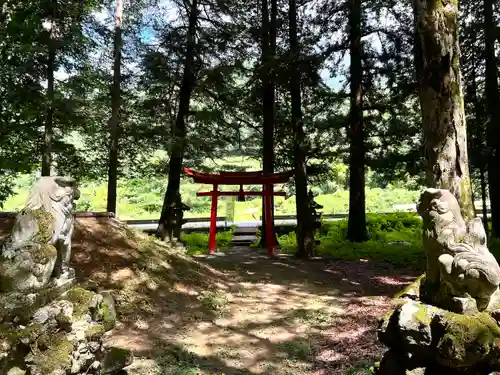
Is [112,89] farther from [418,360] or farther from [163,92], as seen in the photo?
[418,360]

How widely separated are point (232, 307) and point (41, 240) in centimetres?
466

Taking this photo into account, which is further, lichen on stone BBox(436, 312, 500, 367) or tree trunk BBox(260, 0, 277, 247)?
tree trunk BBox(260, 0, 277, 247)

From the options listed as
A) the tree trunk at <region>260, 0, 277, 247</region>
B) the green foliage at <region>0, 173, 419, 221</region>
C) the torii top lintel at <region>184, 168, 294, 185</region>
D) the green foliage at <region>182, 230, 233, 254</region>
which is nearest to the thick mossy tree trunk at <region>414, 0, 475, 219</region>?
the torii top lintel at <region>184, 168, 294, 185</region>

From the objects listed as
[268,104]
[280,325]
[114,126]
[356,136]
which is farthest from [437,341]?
[268,104]

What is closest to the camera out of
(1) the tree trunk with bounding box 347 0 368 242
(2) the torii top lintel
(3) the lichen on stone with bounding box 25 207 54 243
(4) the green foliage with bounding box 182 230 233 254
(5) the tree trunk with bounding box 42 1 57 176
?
(3) the lichen on stone with bounding box 25 207 54 243

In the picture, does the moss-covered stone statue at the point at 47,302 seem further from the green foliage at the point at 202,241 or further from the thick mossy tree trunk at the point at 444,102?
the green foliage at the point at 202,241

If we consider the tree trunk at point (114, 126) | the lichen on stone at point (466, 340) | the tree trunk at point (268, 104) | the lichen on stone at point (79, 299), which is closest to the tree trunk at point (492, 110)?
the tree trunk at point (268, 104)

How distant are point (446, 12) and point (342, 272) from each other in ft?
22.0

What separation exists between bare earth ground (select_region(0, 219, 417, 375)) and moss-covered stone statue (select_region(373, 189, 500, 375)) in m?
1.33

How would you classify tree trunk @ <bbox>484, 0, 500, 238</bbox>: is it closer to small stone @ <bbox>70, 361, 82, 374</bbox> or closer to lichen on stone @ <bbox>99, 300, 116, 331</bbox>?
A: lichen on stone @ <bbox>99, 300, 116, 331</bbox>

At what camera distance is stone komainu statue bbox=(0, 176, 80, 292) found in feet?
10.5

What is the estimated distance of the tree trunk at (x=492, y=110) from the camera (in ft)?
34.3

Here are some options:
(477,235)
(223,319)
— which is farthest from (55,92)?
(477,235)

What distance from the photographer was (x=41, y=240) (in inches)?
132
